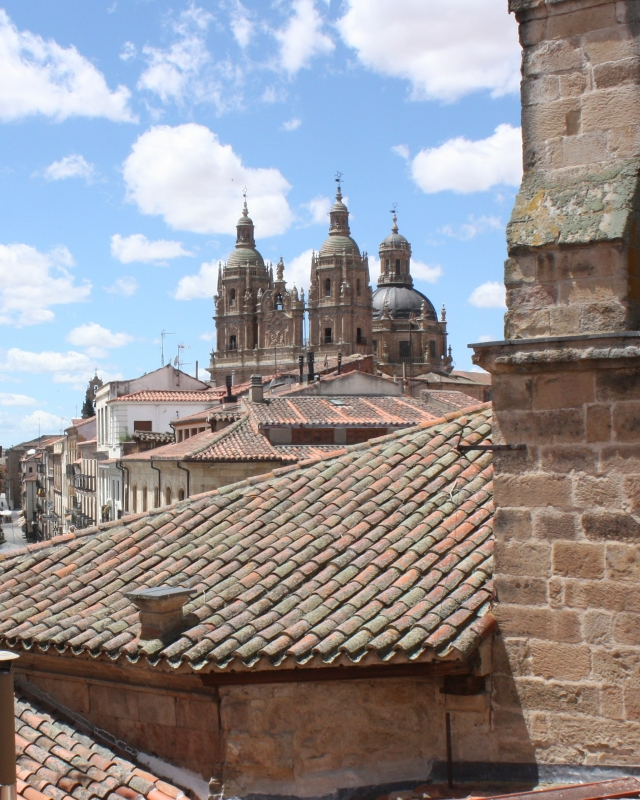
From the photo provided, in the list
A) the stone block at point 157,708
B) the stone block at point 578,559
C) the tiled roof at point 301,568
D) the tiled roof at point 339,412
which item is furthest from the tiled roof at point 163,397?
the stone block at point 578,559

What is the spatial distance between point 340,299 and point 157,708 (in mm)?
104577

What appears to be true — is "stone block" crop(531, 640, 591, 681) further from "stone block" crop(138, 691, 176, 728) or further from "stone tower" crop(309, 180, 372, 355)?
"stone tower" crop(309, 180, 372, 355)

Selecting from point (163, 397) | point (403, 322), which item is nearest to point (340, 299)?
point (403, 322)

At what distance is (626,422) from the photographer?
5.61 meters

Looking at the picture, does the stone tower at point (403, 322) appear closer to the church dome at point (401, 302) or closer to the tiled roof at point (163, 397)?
the church dome at point (401, 302)

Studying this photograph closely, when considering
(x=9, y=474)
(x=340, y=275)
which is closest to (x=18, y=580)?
(x=9, y=474)

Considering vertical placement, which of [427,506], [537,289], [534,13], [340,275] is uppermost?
[340,275]

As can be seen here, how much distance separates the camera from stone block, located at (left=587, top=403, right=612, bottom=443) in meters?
5.66

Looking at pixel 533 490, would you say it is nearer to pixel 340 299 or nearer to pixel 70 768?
pixel 70 768

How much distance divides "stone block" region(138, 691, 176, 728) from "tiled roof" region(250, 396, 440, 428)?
1821 centimetres

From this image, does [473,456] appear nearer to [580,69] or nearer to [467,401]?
[580,69]

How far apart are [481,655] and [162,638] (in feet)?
6.64

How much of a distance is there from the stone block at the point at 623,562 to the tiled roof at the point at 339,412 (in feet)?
64.8

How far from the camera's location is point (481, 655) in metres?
5.97
